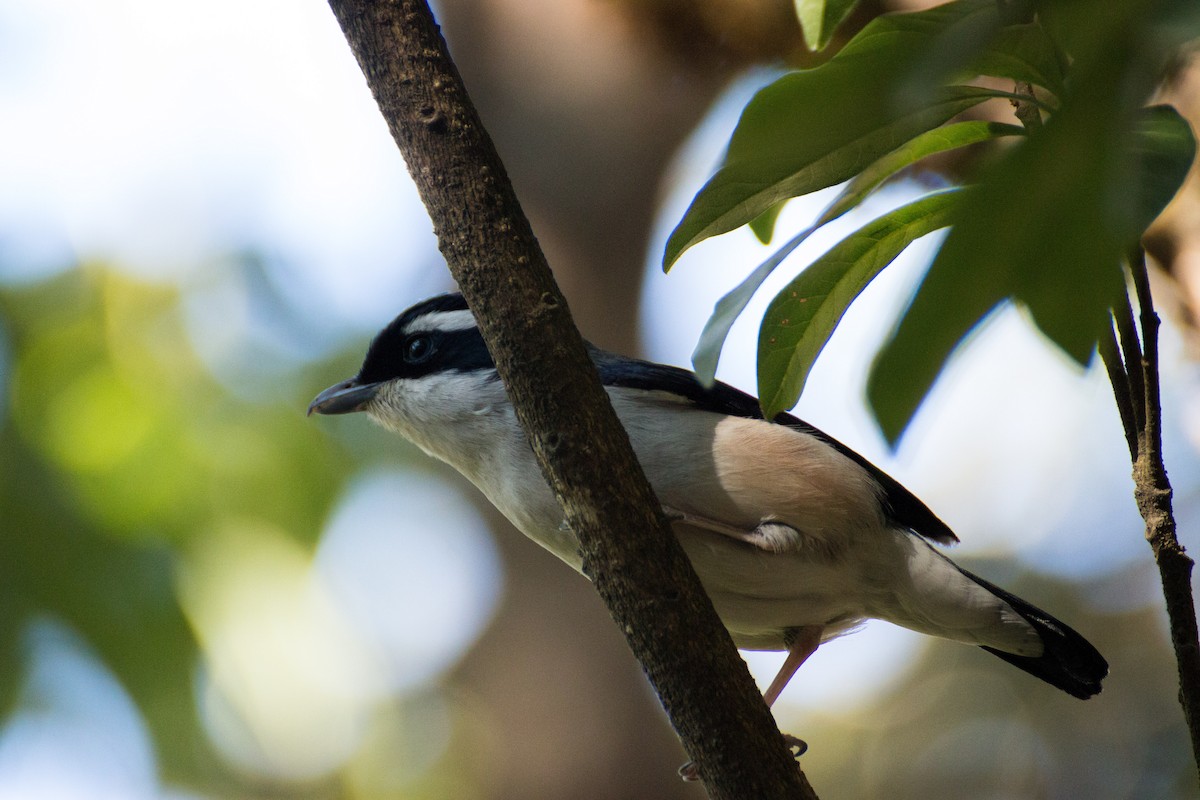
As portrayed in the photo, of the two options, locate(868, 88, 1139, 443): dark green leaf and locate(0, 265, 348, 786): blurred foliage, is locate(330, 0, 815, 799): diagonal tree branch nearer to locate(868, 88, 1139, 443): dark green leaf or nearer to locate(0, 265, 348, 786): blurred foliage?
locate(868, 88, 1139, 443): dark green leaf

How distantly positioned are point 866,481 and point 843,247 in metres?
1.49

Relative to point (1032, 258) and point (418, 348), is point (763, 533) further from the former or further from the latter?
point (1032, 258)

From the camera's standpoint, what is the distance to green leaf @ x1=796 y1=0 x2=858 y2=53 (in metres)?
2.14

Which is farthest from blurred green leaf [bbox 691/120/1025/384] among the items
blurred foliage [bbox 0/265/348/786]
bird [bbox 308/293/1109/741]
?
blurred foliage [bbox 0/265/348/786]

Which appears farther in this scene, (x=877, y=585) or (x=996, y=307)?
(x=877, y=585)

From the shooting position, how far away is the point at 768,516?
3309 mm

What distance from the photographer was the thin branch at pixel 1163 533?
1.99 metres

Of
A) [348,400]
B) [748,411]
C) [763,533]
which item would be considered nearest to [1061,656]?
[763,533]

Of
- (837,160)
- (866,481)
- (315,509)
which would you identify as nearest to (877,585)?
(866,481)

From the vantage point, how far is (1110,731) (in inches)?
450

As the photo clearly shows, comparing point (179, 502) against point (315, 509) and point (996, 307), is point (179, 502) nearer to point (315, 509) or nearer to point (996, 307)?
point (315, 509)

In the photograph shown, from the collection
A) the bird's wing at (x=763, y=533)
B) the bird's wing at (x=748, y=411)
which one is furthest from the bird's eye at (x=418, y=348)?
the bird's wing at (x=763, y=533)

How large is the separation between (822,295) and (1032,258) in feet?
3.99

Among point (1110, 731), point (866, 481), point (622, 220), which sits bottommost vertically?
point (1110, 731)
